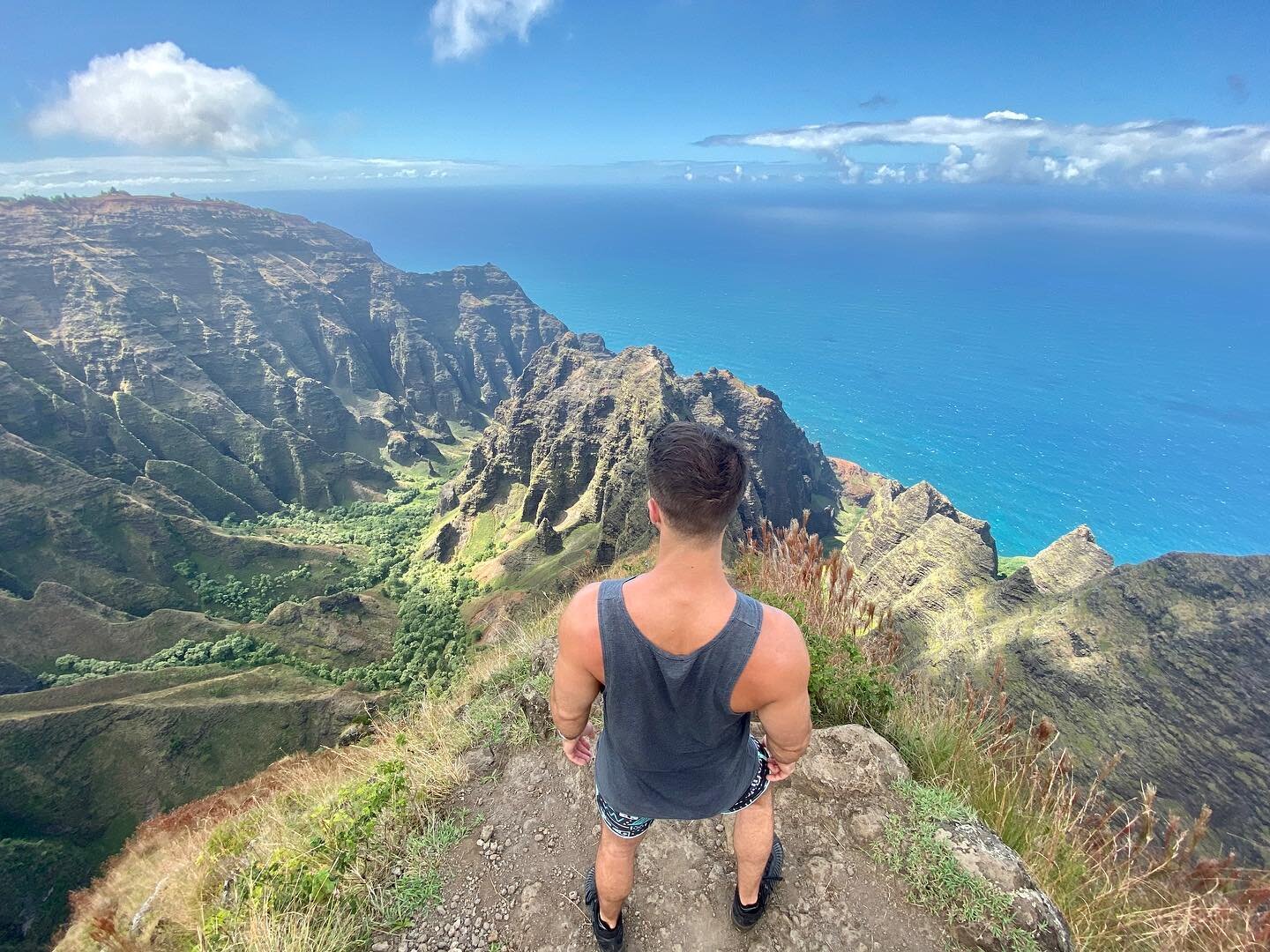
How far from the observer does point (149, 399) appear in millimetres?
129250

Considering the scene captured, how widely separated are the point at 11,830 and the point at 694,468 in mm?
65673

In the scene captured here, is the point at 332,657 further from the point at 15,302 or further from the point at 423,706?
the point at 15,302

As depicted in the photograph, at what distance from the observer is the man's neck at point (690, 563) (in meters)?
2.54

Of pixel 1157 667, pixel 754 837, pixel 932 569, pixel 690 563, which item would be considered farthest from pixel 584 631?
pixel 932 569

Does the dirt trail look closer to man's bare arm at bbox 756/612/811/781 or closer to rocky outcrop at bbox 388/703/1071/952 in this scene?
rocky outcrop at bbox 388/703/1071/952

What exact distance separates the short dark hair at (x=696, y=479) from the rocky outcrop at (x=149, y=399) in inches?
3986

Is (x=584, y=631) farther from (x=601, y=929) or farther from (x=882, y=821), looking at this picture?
(x=882, y=821)

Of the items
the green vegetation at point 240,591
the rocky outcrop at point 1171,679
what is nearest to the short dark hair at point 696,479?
the rocky outcrop at point 1171,679

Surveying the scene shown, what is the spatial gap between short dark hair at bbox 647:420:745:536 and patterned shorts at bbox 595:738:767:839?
71.1 inches

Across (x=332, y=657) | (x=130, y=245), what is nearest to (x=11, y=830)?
(x=332, y=657)

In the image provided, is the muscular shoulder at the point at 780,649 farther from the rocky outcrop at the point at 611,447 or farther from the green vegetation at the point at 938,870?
the rocky outcrop at the point at 611,447

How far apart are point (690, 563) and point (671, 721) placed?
948mm

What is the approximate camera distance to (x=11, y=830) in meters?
41.5

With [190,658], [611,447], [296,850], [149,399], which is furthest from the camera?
[149,399]
